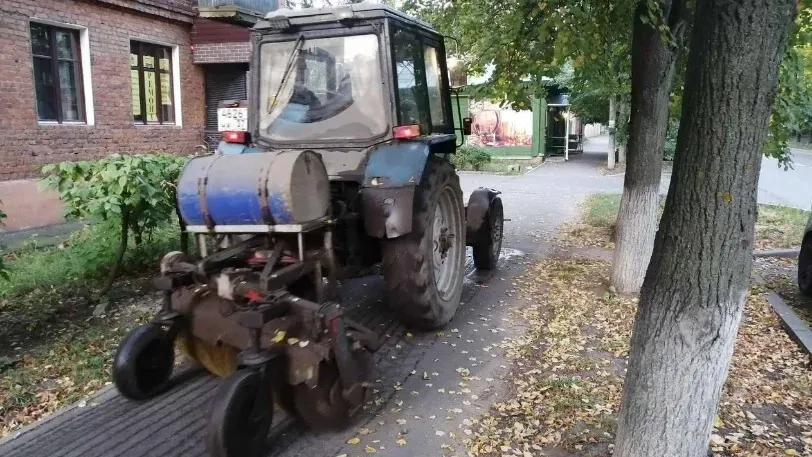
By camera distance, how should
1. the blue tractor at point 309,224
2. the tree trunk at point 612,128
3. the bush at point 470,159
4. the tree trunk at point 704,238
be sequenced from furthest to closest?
the bush at point 470,159, the tree trunk at point 612,128, the blue tractor at point 309,224, the tree trunk at point 704,238

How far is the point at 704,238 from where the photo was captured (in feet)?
8.89

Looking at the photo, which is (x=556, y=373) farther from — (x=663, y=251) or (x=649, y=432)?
(x=663, y=251)

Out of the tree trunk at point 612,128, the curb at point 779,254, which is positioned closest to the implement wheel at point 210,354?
the curb at point 779,254

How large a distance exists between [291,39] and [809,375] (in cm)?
470

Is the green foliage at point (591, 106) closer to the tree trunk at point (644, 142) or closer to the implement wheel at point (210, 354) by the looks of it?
the tree trunk at point (644, 142)

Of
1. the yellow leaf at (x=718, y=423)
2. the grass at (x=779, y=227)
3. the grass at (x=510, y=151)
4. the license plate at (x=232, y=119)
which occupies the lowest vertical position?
the yellow leaf at (x=718, y=423)

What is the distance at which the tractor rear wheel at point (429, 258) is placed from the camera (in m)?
4.76

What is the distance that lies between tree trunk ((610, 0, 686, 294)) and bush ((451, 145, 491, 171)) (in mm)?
16381

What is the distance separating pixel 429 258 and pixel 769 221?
29.9 feet

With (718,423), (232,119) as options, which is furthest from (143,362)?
(718,423)

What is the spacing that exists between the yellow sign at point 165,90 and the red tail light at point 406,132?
9324mm

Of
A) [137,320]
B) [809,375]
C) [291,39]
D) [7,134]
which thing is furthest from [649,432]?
[7,134]

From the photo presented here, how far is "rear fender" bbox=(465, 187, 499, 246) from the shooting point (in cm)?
710

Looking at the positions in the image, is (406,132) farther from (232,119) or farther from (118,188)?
(118,188)
